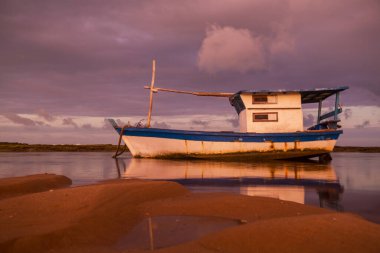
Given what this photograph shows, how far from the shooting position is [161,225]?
5203mm

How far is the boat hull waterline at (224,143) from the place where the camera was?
23656mm

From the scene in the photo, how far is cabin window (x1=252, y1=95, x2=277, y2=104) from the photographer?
24969mm

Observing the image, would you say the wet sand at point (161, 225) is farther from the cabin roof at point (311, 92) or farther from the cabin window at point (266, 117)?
the cabin roof at point (311, 92)

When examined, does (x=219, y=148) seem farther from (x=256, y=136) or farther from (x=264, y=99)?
(x=264, y=99)

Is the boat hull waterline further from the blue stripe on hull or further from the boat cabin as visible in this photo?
the boat cabin

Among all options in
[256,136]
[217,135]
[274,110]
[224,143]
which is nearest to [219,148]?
[224,143]

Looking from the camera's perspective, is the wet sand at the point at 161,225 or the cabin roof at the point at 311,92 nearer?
the wet sand at the point at 161,225

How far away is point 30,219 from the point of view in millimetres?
5141

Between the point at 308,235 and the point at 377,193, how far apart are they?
679cm

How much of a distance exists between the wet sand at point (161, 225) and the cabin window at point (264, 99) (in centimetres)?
1863

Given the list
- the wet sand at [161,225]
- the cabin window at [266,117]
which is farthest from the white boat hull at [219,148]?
the wet sand at [161,225]

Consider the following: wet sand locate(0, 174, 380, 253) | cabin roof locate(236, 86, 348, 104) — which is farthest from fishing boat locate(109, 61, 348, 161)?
wet sand locate(0, 174, 380, 253)

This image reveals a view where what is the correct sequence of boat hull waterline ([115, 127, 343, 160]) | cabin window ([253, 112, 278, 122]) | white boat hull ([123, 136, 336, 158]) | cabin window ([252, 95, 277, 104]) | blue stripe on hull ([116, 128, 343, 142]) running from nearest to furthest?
1. blue stripe on hull ([116, 128, 343, 142])
2. boat hull waterline ([115, 127, 343, 160])
3. white boat hull ([123, 136, 336, 158])
4. cabin window ([253, 112, 278, 122])
5. cabin window ([252, 95, 277, 104])

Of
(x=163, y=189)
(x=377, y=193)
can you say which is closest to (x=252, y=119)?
(x=377, y=193)
